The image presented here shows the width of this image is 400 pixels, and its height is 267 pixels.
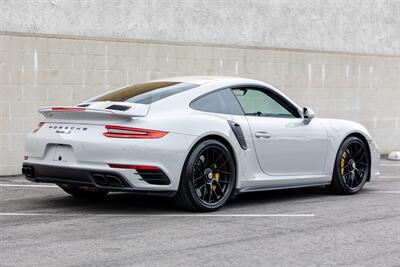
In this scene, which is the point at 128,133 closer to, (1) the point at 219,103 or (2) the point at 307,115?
(1) the point at 219,103

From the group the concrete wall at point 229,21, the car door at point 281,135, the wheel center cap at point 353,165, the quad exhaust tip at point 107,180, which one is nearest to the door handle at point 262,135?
the car door at point 281,135

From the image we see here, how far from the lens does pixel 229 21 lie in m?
14.6

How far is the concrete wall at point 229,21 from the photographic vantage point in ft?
39.9

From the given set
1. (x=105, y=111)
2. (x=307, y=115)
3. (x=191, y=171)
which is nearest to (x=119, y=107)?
(x=105, y=111)

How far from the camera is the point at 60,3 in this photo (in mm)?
12234

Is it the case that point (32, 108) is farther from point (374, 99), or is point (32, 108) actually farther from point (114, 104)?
point (374, 99)

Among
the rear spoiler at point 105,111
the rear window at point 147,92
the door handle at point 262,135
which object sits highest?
the rear window at point 147,92

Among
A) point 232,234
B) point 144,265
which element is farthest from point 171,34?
point 144,265

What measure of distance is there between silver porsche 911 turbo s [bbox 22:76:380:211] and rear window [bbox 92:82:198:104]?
10mm

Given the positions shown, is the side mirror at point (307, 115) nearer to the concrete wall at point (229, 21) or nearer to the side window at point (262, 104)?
the side window at point (262, 104)

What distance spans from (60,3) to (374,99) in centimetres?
781

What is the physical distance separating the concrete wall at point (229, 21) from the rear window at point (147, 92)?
3.60 meters

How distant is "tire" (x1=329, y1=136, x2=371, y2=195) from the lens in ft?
32.1

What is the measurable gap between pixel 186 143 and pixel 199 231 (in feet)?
3.71
